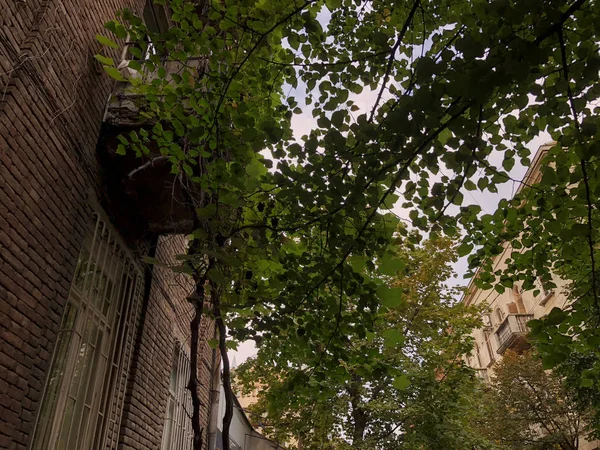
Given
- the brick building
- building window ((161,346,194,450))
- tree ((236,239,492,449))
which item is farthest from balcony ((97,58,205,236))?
tree ((236,239,492,449))

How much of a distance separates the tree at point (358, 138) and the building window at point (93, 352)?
132 cm

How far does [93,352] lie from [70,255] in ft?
3.75

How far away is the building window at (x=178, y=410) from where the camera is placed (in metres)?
7.44

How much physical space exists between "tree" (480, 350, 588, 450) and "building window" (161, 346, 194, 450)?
405 inches

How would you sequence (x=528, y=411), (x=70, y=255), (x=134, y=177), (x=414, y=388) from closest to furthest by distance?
1. (x=70, y=255)
2. (x=134, y=177)
3. (x=414, y=388)
4. (x=528, y=411)

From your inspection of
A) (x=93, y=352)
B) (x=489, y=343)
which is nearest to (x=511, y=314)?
(x=489, y=343)

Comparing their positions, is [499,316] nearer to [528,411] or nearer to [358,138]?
[528,411]

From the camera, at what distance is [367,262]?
11.8 ft

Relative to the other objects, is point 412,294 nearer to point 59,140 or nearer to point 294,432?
point 294,432

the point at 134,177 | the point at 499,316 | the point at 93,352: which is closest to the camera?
the point at 93,352

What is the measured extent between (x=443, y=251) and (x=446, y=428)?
502 centimetres

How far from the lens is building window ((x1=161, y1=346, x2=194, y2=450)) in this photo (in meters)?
7.44

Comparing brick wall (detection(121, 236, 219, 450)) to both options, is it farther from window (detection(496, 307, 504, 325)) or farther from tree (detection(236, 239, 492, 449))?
window (detection(496, 307, 504, 325))

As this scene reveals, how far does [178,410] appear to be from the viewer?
7.85 metres
